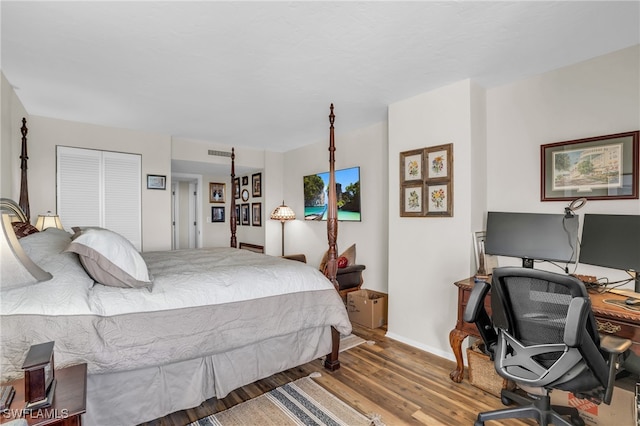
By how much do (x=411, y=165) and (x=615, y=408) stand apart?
2.23 metres

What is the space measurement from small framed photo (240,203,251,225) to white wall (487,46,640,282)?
15.8 feet

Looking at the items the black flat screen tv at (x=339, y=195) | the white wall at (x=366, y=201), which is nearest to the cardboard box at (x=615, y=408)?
the white wall at (x=366, y=201)

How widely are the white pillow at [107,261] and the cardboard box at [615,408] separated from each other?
2.66m

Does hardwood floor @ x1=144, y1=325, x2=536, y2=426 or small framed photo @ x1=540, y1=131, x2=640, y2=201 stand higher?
small framed photo @ x1=540, y1=131, x2=640, y2=201

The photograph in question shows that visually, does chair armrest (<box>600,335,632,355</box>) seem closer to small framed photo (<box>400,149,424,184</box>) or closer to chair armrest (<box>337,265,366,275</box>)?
small framed photo (<box>400,149,424,184</box>)

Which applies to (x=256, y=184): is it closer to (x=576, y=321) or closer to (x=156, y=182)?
(x=156, y=182)

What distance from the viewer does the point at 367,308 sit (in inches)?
141

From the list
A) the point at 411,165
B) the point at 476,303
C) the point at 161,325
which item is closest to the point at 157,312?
the point at 161,325

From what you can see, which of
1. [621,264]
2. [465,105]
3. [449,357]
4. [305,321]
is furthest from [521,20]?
[449,357]

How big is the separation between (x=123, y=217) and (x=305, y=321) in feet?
11.3

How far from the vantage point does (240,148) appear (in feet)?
18.4

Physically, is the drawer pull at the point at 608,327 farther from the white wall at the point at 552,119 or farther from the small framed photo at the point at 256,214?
the small framed photo at the point at 256,214

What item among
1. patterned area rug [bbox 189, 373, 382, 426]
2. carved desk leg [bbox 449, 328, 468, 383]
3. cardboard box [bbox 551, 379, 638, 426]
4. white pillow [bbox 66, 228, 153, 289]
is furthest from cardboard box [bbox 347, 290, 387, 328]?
white pillow [bbox 66, 228, 153, 289]

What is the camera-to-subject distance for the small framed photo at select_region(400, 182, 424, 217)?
3023 millimetres
